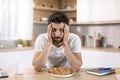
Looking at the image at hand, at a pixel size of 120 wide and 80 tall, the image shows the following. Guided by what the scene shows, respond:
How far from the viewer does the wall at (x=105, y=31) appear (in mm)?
4277

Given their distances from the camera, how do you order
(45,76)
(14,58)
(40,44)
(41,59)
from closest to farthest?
(45,76) < (41,59) < (40,44) < (14,58)

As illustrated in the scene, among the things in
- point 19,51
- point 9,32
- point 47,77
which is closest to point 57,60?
point 47,77

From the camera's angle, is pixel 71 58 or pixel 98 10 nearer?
pixel 71 58

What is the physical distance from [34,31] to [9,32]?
79 centimetres

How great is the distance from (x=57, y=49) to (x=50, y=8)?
7.74 feet

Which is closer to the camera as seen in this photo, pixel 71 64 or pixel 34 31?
pixel 71 64

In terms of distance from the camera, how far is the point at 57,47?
2.54 meters

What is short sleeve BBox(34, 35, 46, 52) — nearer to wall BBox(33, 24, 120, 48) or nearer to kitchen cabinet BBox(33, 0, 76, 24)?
kitchen cabinet BBox(33, 0, 76, 24)

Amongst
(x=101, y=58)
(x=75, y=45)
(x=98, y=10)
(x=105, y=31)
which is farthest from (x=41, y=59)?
(x=105, y=31)

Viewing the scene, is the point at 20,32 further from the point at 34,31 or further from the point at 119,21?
the point at 119,21

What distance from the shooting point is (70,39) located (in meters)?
2.58

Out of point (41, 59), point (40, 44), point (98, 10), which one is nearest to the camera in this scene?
point (41, 59)

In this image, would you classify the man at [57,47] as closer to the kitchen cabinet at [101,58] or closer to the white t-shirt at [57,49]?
the white t-shirt at [57,49]

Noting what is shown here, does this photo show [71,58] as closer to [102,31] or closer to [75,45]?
[75,45]
